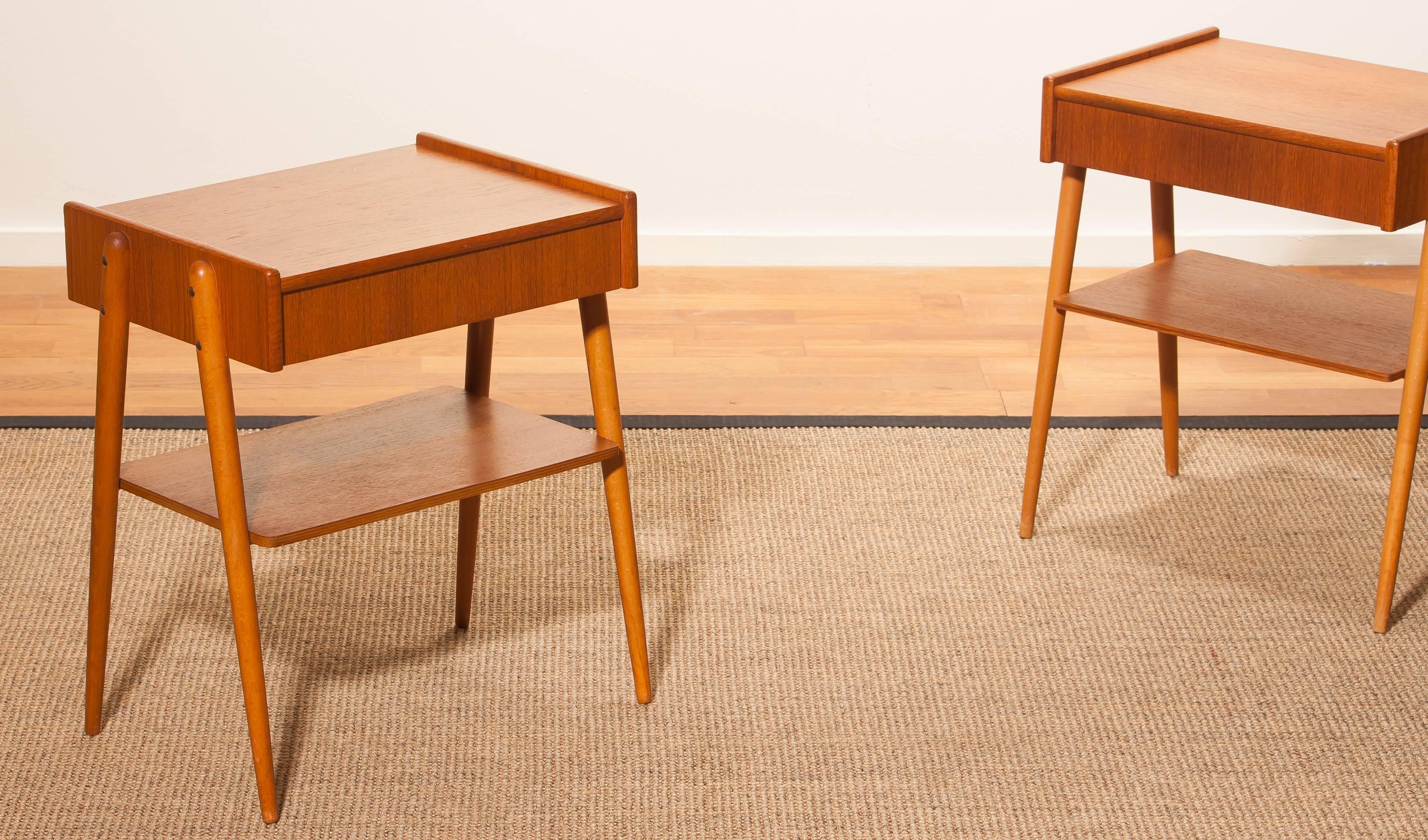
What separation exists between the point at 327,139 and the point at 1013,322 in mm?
1505

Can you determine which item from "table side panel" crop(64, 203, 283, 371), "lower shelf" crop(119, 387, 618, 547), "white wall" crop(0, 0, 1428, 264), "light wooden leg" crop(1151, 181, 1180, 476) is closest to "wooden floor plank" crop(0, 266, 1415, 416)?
"white wall" crop(0, 0, 1428, 264)

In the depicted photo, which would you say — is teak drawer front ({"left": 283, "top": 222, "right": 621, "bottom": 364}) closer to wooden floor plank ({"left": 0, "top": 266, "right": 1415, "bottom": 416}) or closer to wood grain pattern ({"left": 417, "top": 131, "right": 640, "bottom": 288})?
wood grain pattern ({"left": 417, "top": 131, "right": 640, "bottom": 288})

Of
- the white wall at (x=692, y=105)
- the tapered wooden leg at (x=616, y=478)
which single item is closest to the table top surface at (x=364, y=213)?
the tapered wooden leg at (x=616, y=478)

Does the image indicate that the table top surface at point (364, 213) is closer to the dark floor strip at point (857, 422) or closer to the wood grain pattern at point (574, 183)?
the wood grain pattern at point (574, 183)

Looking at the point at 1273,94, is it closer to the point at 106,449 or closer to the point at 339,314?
the point at 339,314

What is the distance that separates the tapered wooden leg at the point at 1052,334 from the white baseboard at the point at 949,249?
123 cm

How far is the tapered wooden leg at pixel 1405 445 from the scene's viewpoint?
1.92 m

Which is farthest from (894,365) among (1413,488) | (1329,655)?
(1329,655)

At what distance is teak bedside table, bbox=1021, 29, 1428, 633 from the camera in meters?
1.88

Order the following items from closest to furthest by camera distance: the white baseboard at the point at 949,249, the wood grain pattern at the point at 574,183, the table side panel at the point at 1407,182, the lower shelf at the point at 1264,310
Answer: the wood grain pattern at the point at 574,183
the table side panel at the point at 1407,182
the lower shelf at the point at 1264,310
the white baseboard at the point at 949,249

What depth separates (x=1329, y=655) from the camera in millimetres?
2014

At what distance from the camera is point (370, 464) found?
68.5 inches

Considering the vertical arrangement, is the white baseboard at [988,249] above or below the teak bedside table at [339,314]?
below

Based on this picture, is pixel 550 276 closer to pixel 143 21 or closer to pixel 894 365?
pixel 894 365
